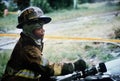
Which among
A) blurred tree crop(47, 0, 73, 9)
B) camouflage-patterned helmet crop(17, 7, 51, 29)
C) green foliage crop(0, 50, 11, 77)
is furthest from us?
blurred tree crop(47, 0, 73, 9)

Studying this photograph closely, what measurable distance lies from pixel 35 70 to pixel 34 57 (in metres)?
0.13

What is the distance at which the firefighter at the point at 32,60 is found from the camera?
8.67ft

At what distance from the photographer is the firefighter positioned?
8.67 ft

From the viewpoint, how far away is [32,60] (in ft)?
8.56

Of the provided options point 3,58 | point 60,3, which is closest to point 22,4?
point 60,3

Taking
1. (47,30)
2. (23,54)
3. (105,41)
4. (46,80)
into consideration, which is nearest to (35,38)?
(23,54)

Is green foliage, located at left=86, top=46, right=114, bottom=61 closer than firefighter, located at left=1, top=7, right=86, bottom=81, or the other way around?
firefighter, located at left=1, top=7, right=86, bottom=81

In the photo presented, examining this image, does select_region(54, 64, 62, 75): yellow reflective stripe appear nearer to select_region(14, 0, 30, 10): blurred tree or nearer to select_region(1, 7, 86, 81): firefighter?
select_region(1, 7, 86, 81): firefighter

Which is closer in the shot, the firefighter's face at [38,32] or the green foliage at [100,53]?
the firefighter's face at [38,32]

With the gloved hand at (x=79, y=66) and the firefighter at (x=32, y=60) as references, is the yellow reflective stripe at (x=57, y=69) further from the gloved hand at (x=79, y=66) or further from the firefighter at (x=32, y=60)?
the gloved hand at (x=79, y=66)

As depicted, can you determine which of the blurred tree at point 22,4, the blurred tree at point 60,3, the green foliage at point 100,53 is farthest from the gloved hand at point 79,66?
the blurred tree at point 60,3

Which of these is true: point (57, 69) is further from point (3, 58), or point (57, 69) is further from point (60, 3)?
point (60, 3)

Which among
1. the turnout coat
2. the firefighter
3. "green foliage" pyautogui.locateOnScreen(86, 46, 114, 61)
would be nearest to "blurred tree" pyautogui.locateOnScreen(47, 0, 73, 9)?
"green foliage" pyautogui.locateOnScreen(86, 46, 114, 61)

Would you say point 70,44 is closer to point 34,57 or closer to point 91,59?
point 91,59
